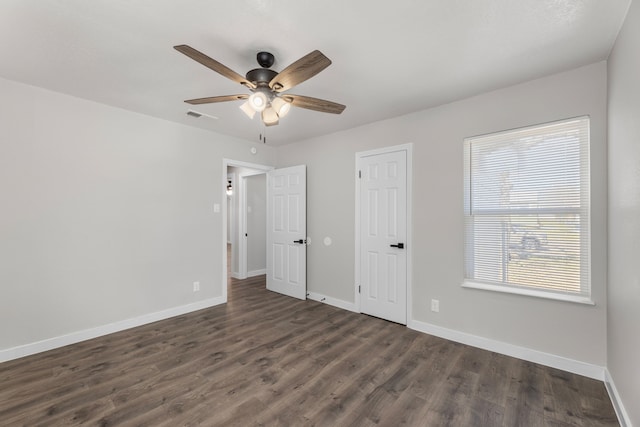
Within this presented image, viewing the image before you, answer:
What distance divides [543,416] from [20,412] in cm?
359

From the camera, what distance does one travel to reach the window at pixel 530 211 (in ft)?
7.71

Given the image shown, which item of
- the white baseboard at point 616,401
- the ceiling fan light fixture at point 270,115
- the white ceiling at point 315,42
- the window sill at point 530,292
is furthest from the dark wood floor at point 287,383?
the white ceiling at point 315,42

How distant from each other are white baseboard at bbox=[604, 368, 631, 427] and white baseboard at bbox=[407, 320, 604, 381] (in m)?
0.09

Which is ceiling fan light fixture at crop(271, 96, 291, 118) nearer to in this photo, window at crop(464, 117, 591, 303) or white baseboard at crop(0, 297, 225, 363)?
window at crop(464, 117, 591, 303)

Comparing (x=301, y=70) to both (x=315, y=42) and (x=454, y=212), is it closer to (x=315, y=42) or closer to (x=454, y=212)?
(x=315, y=42)

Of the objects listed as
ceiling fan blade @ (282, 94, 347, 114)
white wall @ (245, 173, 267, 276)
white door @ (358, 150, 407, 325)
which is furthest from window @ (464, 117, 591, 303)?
white wall @ (245, 173, 267, 276)

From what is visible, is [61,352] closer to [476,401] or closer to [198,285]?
[198,285]

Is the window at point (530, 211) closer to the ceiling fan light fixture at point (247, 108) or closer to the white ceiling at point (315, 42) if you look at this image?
the white ceiling at point (315, 42)

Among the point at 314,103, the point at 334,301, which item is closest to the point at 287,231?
the point at 334,301

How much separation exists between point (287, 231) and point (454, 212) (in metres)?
2.61

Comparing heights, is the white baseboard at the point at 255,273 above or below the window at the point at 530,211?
below

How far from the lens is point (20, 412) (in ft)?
6.28

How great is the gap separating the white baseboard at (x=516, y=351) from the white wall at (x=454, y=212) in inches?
1.6

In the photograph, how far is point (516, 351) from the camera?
Result: 2.61m
